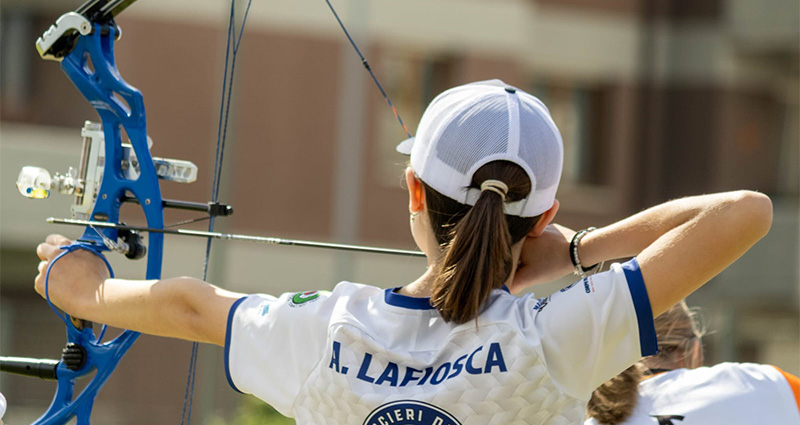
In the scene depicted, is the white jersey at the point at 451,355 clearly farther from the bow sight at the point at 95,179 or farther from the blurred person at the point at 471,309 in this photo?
the bow sight at the point at 95,179

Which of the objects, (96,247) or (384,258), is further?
(384,258)

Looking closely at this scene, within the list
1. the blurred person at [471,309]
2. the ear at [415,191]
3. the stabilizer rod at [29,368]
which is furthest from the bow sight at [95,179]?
the ear at [415,191]

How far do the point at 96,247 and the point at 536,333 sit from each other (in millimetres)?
1020

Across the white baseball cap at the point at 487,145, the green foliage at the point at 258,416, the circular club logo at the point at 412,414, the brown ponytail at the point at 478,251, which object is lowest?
the green foliage at the point at 258,416

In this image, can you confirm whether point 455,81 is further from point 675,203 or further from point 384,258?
point 675,203

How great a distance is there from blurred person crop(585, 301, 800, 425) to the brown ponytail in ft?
2.15

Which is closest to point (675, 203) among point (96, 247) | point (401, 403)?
point (401, 403)

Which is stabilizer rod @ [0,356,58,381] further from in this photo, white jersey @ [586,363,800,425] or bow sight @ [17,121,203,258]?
white jersey @ [586,363,800,425]

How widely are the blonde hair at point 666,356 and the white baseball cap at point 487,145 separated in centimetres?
65

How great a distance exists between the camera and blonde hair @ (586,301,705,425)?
7.29 feet

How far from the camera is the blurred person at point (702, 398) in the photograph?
219 centimetres

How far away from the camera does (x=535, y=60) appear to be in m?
11.9

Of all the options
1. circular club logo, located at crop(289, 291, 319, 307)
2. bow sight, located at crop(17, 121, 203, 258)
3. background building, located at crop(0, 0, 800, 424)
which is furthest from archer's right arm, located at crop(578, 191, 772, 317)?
background building, located at crop(0, 0, 800, 424)

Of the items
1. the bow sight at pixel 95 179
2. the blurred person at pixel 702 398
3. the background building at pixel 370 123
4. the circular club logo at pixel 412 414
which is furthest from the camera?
the background building at pixel 370 123
